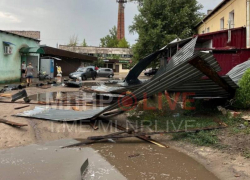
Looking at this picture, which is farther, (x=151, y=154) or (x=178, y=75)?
(x=178, y=75)

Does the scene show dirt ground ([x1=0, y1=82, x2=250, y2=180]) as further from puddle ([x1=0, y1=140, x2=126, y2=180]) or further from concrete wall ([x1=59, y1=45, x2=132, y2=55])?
concrete wall ([x1=59, y1=45, x2=132, y2=55])

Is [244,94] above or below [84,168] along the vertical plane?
above

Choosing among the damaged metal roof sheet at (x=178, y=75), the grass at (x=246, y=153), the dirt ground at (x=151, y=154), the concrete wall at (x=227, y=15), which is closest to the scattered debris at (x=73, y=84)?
the dirt ground at (x=151, y=154)

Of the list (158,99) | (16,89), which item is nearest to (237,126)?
(158,99)

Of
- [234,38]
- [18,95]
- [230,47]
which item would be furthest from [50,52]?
[230,47]

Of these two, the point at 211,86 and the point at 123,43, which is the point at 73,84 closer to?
the point at 211,86

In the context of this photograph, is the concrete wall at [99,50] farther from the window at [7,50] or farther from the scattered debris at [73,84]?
the scattered debris at [73,84]

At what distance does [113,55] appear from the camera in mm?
54125

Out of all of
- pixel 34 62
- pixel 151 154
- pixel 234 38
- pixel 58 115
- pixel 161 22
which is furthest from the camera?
pixel 34 62

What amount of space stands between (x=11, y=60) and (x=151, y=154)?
17663 mm

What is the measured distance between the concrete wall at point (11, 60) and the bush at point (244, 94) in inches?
663

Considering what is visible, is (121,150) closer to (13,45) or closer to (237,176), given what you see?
(237,176)

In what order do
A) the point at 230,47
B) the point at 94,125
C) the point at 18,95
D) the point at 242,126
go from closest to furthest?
the point at 242,126 < the point at 94,125 < the point at 18,95 < the point at 230,47

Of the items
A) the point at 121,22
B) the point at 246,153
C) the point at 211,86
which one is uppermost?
the point at 121,22
